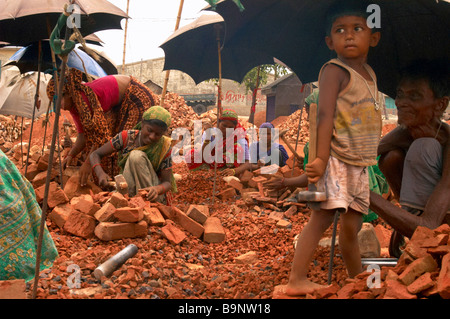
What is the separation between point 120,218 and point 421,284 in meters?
2.35

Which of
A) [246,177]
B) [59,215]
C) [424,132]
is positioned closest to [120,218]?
[59,215]

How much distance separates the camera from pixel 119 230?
11.1 feet

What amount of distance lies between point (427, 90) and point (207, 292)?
6.57ft

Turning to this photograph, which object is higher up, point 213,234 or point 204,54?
point 204,54

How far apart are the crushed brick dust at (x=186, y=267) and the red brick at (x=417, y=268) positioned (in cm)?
82

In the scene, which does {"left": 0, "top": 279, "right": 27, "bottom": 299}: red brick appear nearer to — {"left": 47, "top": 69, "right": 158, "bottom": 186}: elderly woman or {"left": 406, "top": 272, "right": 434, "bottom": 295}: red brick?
{"left": 406, "top": 272, "right": 434, "bottom": 295}: red brick

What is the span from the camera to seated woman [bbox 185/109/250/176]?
664 cm

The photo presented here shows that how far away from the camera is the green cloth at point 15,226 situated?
7.77ft

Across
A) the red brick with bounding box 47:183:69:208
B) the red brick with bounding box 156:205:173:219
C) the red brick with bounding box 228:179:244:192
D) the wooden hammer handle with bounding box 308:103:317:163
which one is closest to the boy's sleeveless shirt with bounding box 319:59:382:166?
the wooden hammer handle with bounding box 308:103:317:163

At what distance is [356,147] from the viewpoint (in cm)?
230

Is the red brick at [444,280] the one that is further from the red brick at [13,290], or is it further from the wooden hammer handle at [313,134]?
the red brick at [13,290]

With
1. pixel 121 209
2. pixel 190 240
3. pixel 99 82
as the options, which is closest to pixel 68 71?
pixel 99 82

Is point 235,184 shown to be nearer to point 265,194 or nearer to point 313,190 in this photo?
point 265,194

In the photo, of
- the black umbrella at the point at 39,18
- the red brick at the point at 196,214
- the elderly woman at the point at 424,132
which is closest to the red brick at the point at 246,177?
the red brick at the point at 196,214
